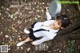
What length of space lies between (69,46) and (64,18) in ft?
0.74

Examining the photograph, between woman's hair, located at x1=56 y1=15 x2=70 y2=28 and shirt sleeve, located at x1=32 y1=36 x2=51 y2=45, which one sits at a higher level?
woman's hair, located at x1=56 y1=15 x2=70 y2=28

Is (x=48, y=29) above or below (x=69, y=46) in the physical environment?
above

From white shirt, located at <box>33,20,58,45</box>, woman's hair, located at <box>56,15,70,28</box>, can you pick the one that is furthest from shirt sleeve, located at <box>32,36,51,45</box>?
woman's hair, located at <box>56,15,70,28</box>

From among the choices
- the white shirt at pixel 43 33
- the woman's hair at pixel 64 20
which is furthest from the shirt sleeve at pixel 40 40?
the woman's hair at pixel 64 20

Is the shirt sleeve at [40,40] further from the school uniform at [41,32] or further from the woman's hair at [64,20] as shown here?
the woman's hair at [64,20]

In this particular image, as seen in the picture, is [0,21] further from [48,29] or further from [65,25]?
[65,25]

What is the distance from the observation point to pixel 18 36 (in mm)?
1968

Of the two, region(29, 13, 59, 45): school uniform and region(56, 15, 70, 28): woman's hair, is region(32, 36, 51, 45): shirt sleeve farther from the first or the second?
region(56, 15, 70, 28): woman's hair

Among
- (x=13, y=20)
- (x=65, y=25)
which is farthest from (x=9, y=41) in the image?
(x=65, y=25)

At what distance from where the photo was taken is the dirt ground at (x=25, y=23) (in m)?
1.96

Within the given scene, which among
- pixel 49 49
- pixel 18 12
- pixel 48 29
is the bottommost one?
pixel 49 49

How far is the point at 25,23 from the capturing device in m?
1.98

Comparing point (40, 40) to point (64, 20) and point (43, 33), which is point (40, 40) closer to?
point (43, 33)

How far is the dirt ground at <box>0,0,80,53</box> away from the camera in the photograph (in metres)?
1.96
